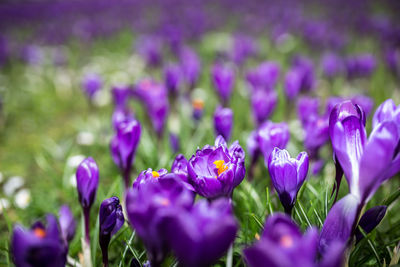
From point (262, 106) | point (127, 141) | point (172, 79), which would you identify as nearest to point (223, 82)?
point (172, 79)

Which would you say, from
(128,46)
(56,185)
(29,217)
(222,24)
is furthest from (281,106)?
→ (222,24)

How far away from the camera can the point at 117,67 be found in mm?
6168

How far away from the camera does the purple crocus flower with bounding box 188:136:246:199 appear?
1105 mm

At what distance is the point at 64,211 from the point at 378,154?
1.33 meters

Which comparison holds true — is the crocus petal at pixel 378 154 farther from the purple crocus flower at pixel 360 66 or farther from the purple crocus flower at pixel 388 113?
the purple crocus flower at pixel 360 66

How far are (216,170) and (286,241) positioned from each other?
1.58 ft

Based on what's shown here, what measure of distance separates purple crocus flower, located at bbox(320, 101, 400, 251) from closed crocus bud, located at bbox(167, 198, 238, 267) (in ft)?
1.33

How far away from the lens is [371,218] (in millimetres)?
1142

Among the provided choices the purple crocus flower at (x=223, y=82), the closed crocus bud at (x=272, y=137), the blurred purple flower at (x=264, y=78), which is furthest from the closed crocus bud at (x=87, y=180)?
the blurred purple flower at (x=264, y=78)

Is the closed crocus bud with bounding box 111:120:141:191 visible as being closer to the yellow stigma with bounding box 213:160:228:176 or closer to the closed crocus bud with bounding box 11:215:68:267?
the yellow stigma with bounding box 213:160:228:176

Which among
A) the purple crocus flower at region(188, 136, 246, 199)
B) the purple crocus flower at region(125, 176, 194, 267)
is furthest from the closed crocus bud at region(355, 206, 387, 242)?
the purple crocus flower at region(125, 176, 194, 267)

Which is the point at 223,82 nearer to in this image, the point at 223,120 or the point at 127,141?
the point at 223,120

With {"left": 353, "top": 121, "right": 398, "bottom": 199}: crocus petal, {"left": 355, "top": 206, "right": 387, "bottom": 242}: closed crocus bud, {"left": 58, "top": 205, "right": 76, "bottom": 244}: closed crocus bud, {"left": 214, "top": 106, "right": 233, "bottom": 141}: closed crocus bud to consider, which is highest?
{"left": 353, "top": 121, "right": 398, "bottom": 199}: crocus petal

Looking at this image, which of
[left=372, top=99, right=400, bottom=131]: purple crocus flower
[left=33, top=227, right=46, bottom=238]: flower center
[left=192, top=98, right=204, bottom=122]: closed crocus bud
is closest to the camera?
[left=33, top=227, right=46, bottom=238]: flower center
